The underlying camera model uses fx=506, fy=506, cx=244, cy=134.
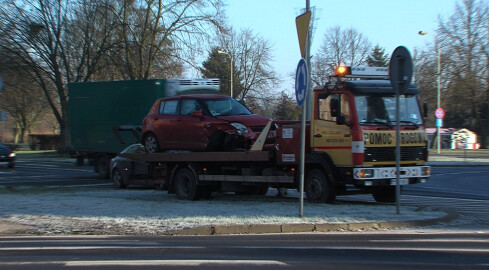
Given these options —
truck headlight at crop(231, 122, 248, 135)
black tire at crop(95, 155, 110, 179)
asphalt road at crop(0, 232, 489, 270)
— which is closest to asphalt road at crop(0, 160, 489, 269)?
asphalt road at crop(0, 232, 489, 270)

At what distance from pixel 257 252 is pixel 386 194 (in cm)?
675

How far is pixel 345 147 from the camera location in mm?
11070

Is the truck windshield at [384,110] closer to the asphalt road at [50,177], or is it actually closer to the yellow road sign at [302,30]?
the yellow road sign at [302,30]

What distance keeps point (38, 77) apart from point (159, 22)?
11297mm

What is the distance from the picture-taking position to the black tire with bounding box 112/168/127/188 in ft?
58.0

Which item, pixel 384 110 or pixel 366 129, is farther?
pixel 384 110

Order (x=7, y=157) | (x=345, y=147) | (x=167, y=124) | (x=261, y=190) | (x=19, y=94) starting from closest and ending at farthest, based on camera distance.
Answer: (x=345, y=147)
(x=167, y=124)
(x=261, y=190)
(x=7, y=157)
(x=19, y=94)

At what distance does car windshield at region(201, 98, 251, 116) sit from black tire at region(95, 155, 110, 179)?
11.2 metres

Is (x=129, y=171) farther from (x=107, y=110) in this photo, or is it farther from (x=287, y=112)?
(x=287, y=112)

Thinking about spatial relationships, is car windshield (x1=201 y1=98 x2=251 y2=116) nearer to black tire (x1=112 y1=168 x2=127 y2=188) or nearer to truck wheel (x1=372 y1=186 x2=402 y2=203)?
truck wheel (x1=372 y1=186 x2=402 y2=203)

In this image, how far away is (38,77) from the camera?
41.3 metres

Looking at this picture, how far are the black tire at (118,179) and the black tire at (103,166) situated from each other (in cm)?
498

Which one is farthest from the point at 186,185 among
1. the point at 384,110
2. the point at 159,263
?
the point at 159,263

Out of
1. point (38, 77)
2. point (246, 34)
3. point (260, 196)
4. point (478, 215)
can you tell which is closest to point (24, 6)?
point (38, 77)
